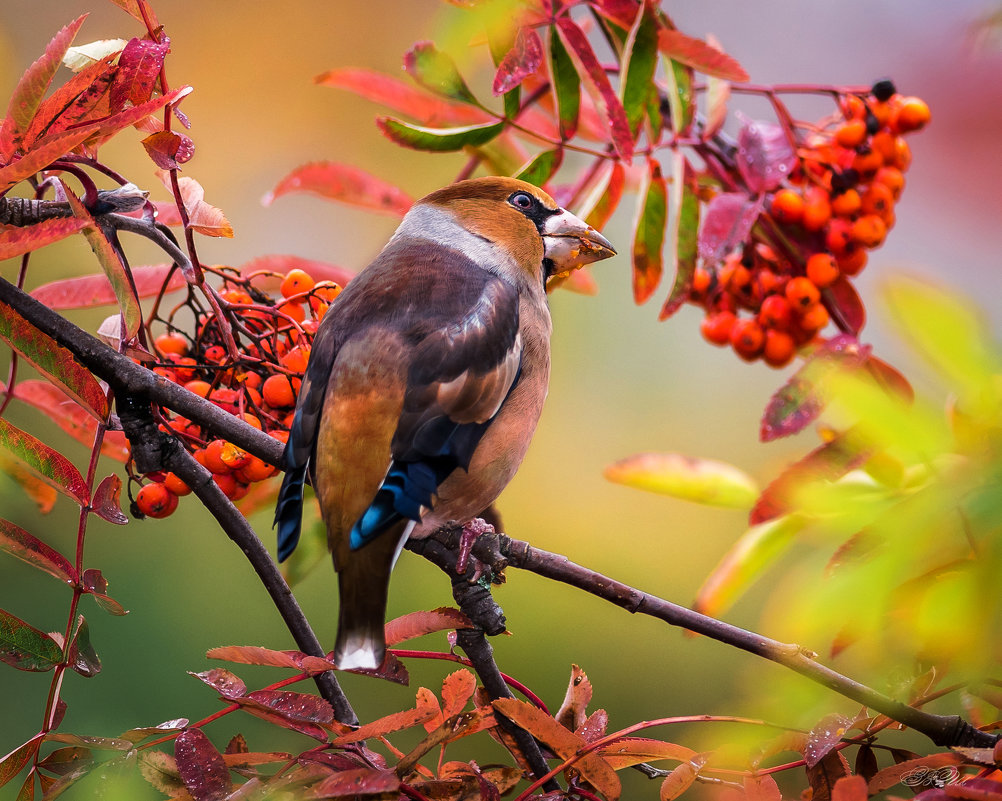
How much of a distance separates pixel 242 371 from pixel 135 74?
343 millimetres

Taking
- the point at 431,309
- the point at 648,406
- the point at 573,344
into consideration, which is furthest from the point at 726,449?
the point at 431,309

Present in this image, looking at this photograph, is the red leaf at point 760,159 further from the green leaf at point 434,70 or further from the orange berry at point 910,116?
the green leaf at point 434,70

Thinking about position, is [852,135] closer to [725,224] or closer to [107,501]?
[725,224]

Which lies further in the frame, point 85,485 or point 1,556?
point 1,556

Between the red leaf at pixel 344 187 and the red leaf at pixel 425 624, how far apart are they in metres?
0.62

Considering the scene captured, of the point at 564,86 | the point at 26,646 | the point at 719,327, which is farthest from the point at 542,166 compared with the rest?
the point at 26,646

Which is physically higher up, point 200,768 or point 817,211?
point 817,211

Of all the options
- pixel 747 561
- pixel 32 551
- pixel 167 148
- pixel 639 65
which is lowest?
pixel 747 561

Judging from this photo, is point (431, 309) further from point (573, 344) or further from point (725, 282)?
point (573, 344)

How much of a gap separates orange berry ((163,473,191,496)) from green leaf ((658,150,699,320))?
0.57 m

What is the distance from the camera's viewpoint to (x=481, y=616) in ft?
2.73

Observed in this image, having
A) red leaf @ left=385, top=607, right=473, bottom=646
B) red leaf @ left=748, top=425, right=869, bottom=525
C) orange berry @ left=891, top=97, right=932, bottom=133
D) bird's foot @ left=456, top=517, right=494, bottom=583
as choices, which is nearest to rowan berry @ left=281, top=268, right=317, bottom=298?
bird's foot @ left=456, top=517, right=494, bottom=583

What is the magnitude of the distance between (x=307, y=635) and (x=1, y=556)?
183 cm

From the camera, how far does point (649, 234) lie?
3.77 ft
